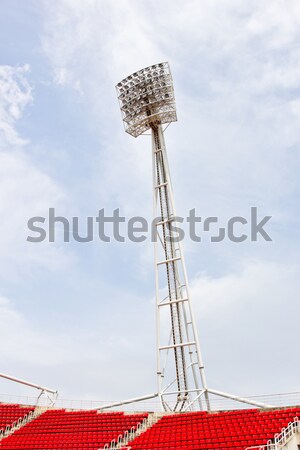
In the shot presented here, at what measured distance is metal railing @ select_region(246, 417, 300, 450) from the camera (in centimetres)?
1586

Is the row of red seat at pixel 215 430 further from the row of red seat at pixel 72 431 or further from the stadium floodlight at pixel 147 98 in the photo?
the stadium floodlight at pixel 147 98

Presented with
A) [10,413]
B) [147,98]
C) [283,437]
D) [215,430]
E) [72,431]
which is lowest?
[283,437]

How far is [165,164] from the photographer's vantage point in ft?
103

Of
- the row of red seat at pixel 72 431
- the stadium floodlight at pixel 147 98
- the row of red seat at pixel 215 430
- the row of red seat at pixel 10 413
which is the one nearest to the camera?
the row of red seat at pixel 215 430

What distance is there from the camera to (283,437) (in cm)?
1591

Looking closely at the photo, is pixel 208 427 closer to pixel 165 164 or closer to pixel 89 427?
pixel 89 427

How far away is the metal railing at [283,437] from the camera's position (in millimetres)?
15859

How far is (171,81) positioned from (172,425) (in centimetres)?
2195

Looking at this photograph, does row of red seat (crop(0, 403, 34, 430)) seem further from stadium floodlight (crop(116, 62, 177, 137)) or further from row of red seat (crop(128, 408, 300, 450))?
stadium floodlight (crop(116, 62, 177, 137))

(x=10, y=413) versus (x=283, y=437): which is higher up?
(x=10, y=413)

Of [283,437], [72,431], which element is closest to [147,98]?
→ [72,431]

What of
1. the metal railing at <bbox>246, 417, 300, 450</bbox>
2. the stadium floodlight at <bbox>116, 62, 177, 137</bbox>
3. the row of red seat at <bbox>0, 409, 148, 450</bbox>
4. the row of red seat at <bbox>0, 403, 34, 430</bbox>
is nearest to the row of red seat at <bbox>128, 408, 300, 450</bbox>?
the metal railing at <bbox>246, 417, 300, 450</bbox>

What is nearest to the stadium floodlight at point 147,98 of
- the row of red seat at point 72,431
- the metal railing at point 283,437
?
the row of red seat at point 72,431

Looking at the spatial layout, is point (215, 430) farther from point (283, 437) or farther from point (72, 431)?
point (72, 431)
